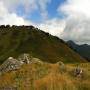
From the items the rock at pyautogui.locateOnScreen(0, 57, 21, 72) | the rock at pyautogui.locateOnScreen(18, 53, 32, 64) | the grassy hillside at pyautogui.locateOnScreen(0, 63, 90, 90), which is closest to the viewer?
the grassy hillside at pyautogui.locateOnScreen(0, 63, 90, 90)

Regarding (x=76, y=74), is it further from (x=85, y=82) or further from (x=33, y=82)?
(x=33, y=82)

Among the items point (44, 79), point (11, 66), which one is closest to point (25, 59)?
point (11, 66)

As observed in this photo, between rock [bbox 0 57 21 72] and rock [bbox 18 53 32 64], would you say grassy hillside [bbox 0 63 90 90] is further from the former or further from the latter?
rock [bbox 18 53 32 64]

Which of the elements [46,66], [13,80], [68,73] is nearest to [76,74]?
[68,73]

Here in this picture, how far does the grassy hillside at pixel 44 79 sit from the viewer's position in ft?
69.9

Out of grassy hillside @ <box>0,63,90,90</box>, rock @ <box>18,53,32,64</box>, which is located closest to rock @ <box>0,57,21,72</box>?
grassy hillside @ <box>0,63,90,90</box>

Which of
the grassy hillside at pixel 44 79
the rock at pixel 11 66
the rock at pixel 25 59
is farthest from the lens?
the rock at pixel 25 59

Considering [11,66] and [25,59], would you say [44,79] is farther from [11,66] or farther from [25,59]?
[25,59]

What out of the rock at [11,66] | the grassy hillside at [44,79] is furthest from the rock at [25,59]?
the grassy hillside at [44,79]

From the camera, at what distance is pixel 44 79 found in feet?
73.1

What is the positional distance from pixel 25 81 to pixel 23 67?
4.70m

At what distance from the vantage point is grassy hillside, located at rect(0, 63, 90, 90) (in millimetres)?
21312

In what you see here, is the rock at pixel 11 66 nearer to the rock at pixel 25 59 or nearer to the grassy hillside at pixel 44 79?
the grassy hillside at pixel 44 79

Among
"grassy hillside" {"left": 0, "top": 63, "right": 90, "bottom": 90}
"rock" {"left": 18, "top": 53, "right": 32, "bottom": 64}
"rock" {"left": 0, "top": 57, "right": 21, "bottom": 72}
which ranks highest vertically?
"rock" {"left": 18, "top": 53, "right": 32, "bottom": 64}
